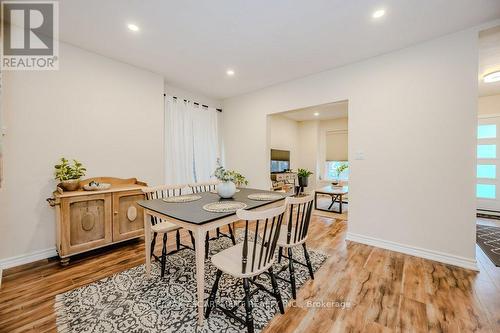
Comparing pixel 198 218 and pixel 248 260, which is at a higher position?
pixel 198 218

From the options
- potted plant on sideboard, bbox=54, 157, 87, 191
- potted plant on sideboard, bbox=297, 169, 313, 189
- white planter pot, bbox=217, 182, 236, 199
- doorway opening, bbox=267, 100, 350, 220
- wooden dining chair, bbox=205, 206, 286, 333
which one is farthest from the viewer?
doorway opening, bbox=267, 100, 350, 220

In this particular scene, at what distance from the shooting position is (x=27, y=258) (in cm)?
238

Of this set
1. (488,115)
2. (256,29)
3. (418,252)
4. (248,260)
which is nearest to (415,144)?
(418,252)

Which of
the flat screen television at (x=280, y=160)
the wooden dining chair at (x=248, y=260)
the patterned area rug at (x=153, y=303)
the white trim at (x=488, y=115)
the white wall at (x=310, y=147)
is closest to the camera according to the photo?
the wooden dining chair at (x=248, y=260)

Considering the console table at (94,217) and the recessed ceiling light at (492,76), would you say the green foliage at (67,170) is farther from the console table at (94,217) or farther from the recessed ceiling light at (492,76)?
the recessed ceiling light at (492,76)

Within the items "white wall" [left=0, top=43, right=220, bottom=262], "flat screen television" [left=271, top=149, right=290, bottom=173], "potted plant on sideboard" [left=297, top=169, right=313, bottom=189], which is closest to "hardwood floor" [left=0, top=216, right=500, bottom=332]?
"white wall" [left=0, top=43, right=220, bottom=262]

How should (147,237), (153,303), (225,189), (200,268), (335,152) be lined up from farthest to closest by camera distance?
(335,152) < (225,189) < (147,237) < (153,303) < (200,268)

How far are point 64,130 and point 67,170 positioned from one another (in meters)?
0.55

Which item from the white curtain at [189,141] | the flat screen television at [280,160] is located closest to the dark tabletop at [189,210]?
the white curtain at [189,141]

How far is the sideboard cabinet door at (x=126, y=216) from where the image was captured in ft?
8.77

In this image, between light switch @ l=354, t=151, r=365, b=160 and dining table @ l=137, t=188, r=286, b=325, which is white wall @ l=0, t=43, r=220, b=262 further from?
light switch @ l=354, t=151, r=365, b=160

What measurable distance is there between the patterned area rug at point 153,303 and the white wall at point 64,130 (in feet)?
4.18

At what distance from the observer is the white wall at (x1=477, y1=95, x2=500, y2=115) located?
14.7 feet

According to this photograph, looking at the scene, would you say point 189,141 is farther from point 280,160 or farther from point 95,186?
point 280,160
